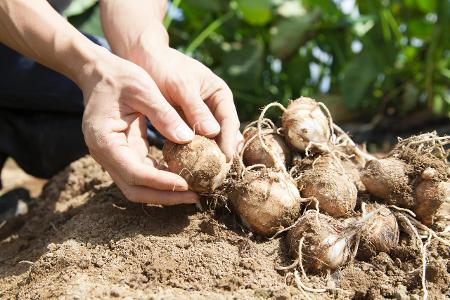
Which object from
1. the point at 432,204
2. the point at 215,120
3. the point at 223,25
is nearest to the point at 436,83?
the point at 223,25

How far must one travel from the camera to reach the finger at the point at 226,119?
179cm

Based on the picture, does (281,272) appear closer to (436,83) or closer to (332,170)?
(332,170)

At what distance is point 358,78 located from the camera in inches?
147

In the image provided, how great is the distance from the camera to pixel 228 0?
384 cm

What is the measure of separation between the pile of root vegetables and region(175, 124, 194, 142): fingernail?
34 millimetres

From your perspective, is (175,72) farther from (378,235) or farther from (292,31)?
(292,31)

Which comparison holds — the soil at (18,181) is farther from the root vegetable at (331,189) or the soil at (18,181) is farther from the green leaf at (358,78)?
the green leaf at (358,78)

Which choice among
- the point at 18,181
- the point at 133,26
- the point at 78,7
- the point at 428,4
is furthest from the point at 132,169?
the point at 428,4

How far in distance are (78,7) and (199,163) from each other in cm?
153

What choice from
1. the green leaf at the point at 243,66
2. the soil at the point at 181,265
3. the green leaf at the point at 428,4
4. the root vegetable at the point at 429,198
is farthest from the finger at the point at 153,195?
the green leaf at the point at 428,4

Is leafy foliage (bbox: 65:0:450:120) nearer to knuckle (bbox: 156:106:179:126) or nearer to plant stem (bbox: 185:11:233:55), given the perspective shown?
plant stem (bbox: 185:11:233:55)

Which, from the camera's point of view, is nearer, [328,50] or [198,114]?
[198,114]

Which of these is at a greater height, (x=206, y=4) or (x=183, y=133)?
(x=183, y=133)

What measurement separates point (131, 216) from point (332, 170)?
0.69 m
